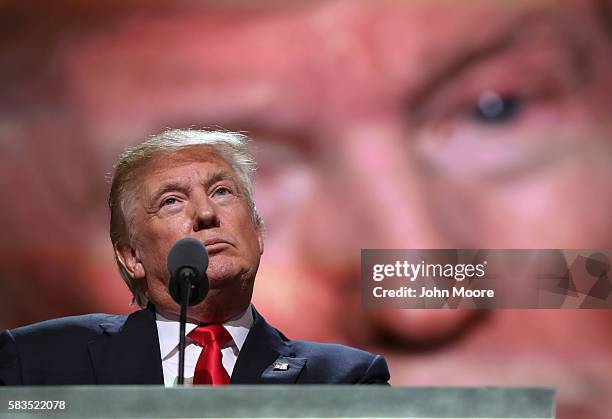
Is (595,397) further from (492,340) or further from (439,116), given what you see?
(439,116)

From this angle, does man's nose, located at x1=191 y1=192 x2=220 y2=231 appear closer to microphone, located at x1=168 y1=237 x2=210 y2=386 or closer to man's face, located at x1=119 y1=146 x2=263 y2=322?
man's face, located at x1=119 y1=146 x2=263 y2=322

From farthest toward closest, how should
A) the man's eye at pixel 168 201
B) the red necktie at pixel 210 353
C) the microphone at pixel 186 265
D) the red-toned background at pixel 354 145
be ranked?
1. the red-toned background at pixel 354 145
2. the man's eye at pixel 168 201
3. the red necktie at pixel 210 353
4. the microphone at pixel 186 265

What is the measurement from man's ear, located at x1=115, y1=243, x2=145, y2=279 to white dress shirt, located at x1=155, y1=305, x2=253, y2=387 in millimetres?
136

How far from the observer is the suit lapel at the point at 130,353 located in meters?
2.69

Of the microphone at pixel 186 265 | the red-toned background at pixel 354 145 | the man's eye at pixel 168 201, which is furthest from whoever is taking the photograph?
the red-toned background at pixel 354 145

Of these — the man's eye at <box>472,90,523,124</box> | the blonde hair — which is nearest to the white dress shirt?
the blonde hair

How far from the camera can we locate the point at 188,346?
2.76 metres

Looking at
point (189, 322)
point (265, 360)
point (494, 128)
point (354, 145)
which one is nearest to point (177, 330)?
point (189, 322)

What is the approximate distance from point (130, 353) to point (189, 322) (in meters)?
0.16

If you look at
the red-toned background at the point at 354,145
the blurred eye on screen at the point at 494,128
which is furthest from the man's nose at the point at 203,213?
the blurred eye on screen at the point at 494,128

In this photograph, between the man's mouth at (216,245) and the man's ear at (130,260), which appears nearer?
the man's mouth at (216,245)

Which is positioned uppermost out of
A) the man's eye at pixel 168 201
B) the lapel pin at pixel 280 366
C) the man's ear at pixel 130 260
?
the man's eye at pixel 168 201

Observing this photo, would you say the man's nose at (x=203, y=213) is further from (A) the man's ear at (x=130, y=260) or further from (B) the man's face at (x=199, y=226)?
(A) the man's ear at (x=130, y=260)

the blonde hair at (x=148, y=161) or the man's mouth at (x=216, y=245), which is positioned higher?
the blonde hair at (x=148, y=161)
